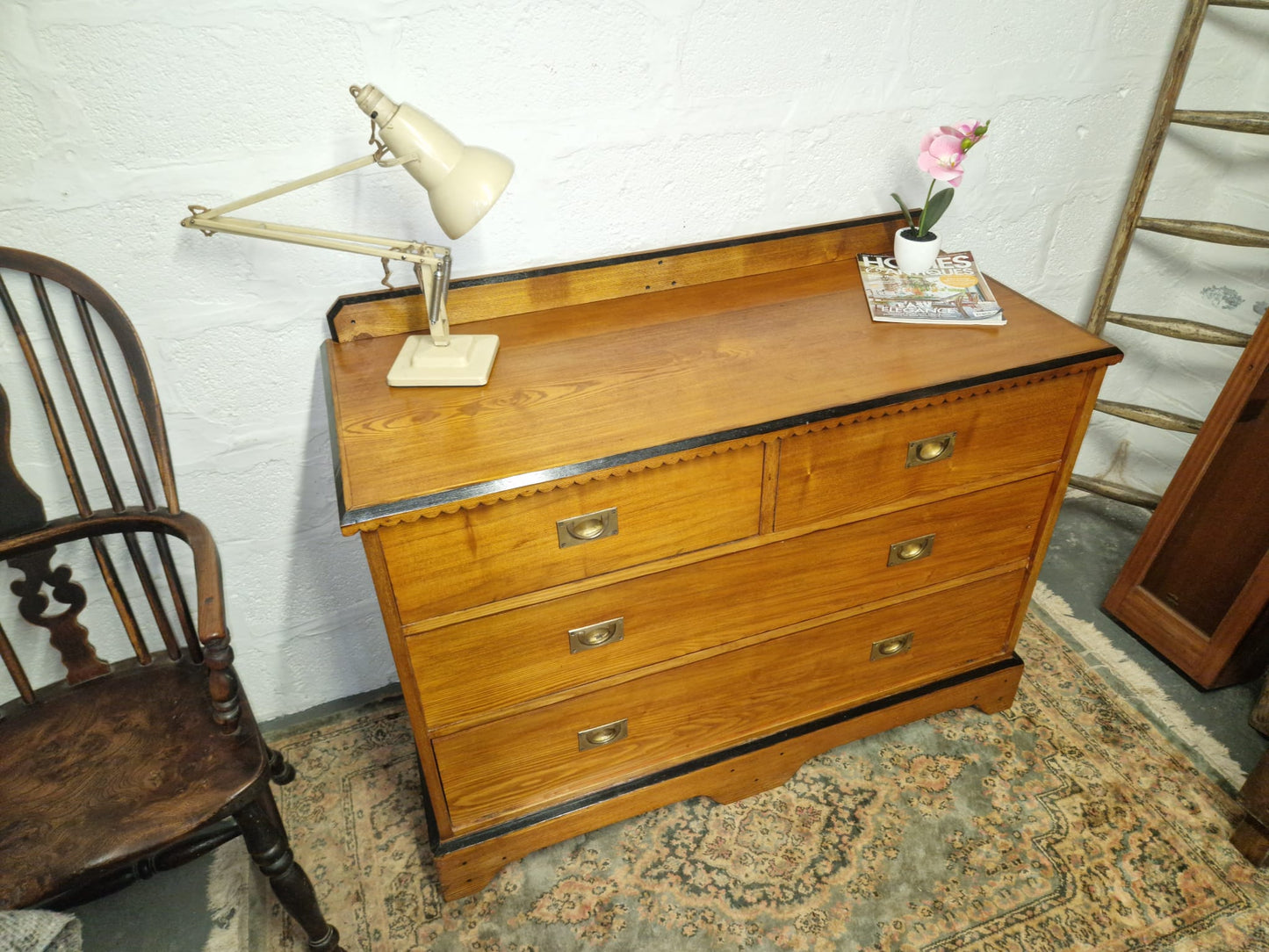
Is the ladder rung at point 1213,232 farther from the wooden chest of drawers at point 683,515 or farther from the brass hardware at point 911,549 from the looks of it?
the brass hardware at point 911,549

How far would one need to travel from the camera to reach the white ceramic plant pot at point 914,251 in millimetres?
1666

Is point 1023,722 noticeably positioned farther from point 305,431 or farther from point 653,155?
point 305,431

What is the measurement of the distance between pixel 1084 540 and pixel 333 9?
7.91ft

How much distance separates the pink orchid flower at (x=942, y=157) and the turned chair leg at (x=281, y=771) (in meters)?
1.92

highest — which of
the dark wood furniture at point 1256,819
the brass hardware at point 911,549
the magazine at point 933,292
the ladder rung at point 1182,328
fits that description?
the magazine at point 933,292

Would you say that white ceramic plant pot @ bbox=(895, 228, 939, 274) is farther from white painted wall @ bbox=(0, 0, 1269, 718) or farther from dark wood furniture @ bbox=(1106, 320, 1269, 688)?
dark wood furniture @ bbox=(1106, 320, 1269, 688)

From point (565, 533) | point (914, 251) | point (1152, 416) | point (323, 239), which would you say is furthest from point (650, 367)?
point (1152, 416)

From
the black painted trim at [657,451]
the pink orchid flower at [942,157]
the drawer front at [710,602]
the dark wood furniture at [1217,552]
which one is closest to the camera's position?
the black painted trim at [657,451]

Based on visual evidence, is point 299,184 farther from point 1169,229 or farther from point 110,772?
point 1169,229

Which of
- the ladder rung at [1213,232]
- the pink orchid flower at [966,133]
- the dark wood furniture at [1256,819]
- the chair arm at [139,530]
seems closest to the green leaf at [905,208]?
the pink orchid flower at [966,133]

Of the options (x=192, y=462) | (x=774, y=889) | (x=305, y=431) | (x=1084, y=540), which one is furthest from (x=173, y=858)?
(x=1084, y=540)

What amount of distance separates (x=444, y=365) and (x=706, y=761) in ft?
3.22

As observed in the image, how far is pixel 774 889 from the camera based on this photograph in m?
1.63

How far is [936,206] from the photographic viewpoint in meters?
1.67
